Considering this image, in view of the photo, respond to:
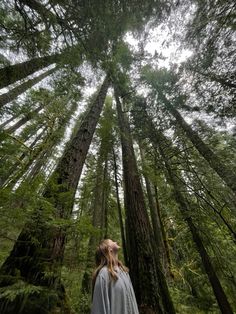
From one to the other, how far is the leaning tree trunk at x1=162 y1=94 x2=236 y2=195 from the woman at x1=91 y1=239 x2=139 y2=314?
16.7 ft

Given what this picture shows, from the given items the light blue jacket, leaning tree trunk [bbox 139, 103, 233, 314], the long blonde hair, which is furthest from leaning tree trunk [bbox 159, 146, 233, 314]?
the light blue jacket

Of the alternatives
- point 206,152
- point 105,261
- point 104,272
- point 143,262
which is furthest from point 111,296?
point 206,152

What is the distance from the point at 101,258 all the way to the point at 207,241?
14.6ft

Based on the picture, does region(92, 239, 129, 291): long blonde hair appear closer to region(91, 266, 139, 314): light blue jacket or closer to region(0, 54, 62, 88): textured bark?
region(91, 266, 139, 314): light blue jacket

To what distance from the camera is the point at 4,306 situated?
2.02 m

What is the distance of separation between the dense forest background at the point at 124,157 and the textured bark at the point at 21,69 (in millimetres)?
40

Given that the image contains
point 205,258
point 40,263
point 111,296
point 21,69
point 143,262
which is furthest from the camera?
point 21,69

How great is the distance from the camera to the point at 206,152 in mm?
7230

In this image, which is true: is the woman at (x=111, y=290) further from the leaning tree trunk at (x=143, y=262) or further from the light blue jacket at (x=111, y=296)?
the leaning tree trunk at (x=143, y=262)

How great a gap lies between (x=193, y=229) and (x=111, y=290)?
4317 mm

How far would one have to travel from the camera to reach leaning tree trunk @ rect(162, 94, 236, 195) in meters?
6.07

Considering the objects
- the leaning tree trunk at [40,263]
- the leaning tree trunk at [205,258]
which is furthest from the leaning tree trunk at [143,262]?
the leaning tree trunk at [205,258]

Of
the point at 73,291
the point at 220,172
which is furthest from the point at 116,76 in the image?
the point at 73,291

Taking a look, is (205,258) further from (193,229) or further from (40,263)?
(40,263)
